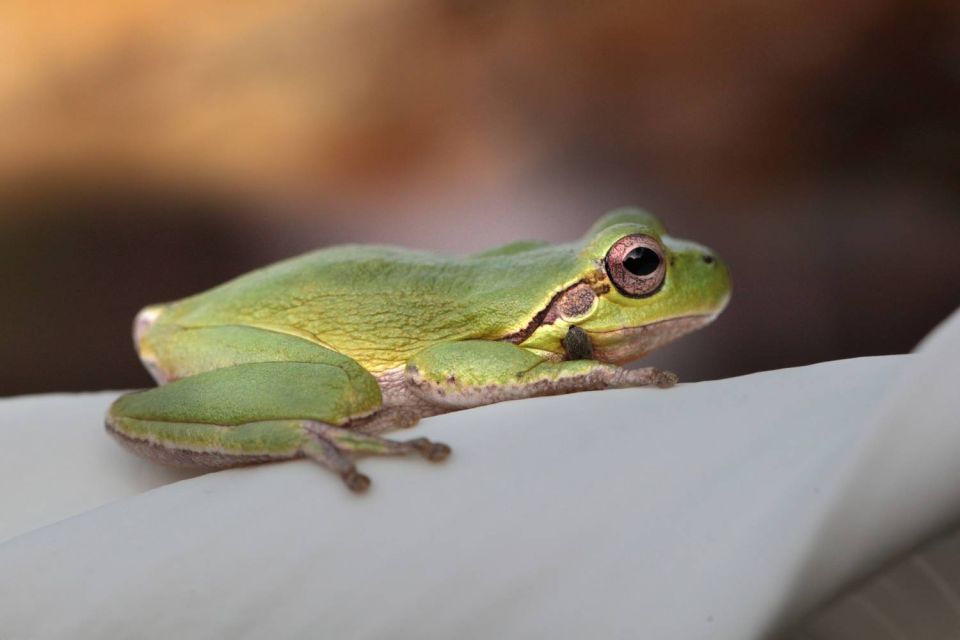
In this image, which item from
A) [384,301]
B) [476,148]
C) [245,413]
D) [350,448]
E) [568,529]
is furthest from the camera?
[476,148]

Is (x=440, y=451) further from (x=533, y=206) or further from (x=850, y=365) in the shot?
(x=533, y=206)

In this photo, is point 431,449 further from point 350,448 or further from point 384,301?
point 384,301

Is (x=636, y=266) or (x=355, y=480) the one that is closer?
(x=355, y=480)

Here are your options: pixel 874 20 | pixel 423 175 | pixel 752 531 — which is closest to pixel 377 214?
pixel 423 175

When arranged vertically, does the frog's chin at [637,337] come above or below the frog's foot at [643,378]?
below

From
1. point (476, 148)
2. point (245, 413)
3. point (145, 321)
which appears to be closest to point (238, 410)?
point (245, 413)

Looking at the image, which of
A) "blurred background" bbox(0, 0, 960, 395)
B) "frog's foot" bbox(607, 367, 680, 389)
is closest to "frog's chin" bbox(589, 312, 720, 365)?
"frog's foot" bbox(607, 367, 680, 389)

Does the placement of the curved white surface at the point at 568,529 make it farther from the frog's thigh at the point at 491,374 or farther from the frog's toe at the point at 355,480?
the frog's thigh at the point at 491,374

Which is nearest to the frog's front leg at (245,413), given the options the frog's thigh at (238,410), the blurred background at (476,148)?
the frog's thigh at (238,410)
